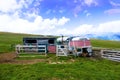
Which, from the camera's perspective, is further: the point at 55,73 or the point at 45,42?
the point at 45,42

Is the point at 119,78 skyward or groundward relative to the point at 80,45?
groundward

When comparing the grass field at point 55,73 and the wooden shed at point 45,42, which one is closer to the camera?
the grass field at point 55,73

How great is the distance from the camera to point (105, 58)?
3619 cm

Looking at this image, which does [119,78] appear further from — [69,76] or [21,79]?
[21,79]

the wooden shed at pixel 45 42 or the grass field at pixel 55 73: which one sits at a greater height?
the wooden shed at pixel 45 42

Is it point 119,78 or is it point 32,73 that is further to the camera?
point 32,73

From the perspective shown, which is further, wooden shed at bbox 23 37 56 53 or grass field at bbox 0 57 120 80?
wooden shed at bbox 23 37 56 53

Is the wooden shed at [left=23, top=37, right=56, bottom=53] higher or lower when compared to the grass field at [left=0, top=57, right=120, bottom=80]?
higher

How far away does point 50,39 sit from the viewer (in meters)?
50.2

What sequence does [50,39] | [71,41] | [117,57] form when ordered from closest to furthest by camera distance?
[117,57]
[71,41]
[50,39]

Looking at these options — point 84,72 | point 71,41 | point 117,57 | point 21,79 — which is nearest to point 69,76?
point 84,72

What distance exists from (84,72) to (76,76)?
1.82 meters

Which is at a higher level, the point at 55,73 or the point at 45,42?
the point at 45,42

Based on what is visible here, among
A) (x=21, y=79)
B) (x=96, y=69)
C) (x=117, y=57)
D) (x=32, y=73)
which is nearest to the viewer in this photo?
(x=21, y=79)
